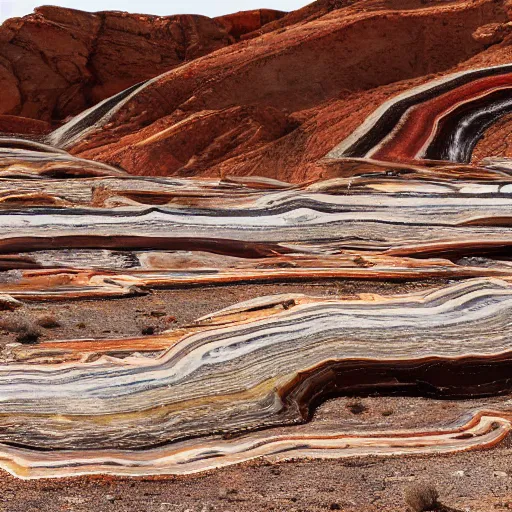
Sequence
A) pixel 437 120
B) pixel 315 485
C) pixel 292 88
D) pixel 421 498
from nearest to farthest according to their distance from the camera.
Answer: pixel 421 498 < pixel 315 485 < pixel 437 120 < pixel 292 88

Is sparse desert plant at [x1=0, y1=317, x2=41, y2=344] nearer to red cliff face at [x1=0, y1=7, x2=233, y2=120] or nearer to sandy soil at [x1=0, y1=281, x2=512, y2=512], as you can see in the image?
sandy soil at [x1=0, y1=281, x2=512, y2=512]

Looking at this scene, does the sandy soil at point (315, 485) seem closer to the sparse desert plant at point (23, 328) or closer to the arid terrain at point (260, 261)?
the arid terrain at point (260, 261)

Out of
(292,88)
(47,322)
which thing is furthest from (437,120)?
(47,322)

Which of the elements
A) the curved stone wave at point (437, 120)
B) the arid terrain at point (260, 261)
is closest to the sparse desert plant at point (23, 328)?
the arid terrain at point (260, 261)

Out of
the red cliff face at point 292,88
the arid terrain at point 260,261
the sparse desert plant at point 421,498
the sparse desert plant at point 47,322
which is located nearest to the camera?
the sparse desert plant at point 421,498

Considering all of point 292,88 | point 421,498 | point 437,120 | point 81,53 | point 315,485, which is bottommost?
point 315,485

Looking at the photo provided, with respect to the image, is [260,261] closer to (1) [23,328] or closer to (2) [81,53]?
(1) [23,328]

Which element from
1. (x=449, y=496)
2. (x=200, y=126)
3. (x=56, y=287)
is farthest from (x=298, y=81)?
(x=449, y=496)

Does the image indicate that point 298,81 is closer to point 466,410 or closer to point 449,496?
point 466,410

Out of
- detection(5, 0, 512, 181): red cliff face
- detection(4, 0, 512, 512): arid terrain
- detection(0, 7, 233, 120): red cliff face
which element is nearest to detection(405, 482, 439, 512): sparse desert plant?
detection(4, 0, 512, 512): arid terrain
